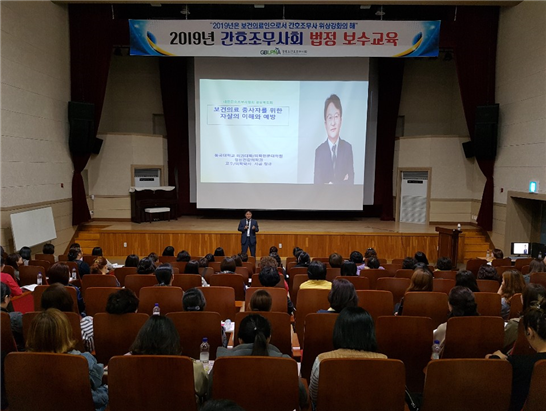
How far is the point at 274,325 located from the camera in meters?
2.82

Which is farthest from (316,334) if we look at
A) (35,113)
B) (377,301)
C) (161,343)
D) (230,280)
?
(35,113)

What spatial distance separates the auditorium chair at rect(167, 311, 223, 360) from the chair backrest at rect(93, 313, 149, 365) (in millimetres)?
224

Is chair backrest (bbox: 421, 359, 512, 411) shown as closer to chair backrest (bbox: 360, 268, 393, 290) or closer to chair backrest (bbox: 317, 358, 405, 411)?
chair backrest (bbox: 317, 358, 405, 411)

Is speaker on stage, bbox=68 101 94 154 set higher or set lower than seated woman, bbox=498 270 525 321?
higher

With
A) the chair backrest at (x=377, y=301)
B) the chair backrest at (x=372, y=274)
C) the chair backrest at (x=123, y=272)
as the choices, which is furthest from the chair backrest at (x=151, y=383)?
the chair backrest at (x=372, y=274)

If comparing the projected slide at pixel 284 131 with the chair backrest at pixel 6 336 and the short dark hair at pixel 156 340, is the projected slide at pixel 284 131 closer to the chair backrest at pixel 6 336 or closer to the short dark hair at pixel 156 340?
the chair backrest at pixel 6 336

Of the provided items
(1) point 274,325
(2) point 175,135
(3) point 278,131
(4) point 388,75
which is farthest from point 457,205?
(1) point 274,325

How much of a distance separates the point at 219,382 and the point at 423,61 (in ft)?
39.1

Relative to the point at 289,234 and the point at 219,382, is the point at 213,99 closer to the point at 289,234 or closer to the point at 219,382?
the point at 289,234

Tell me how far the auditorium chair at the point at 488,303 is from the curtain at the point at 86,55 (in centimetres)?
877

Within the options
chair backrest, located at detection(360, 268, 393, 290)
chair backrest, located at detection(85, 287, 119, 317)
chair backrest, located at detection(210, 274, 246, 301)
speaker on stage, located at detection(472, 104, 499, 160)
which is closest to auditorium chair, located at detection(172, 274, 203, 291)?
chair backrest, located at detection(210, 274, 246, 301)

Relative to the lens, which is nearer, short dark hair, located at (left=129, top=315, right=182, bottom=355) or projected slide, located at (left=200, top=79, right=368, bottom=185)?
short dark hair, located at (left=129, top=315, right=182, bottom=355)

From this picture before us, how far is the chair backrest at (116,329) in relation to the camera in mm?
2816

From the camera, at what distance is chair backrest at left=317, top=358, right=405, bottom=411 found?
1990 mm
